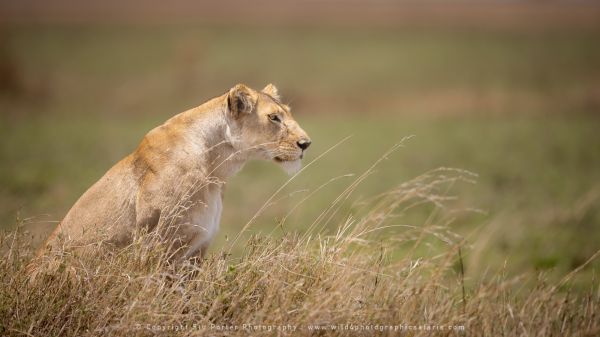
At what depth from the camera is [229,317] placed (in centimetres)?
432

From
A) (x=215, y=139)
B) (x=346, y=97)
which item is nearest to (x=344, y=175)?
(x=215, y=139)

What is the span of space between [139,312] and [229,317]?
63 cm

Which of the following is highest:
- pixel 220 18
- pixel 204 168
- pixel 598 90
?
pixel 220 18

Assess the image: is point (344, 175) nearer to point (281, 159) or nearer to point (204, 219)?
point (281, 159)

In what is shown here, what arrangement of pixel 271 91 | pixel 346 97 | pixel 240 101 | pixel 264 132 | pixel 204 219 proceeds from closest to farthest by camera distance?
pixel 204 219
pixel 240 101
pixel 264 132
pixel 271 91
pixel 346 97

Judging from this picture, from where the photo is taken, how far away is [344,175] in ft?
15.3

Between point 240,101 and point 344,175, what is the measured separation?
1268mm

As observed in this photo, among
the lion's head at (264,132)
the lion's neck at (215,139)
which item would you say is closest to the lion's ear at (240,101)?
the lion's head at (264,132)

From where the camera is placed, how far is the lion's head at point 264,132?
17.6 ft

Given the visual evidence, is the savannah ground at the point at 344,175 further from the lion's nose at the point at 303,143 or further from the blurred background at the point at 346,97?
the lion's nose at the point at 303,143

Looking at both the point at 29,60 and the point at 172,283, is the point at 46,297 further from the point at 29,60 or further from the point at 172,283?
the point at 29,60

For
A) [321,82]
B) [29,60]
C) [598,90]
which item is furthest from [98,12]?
[598,90]

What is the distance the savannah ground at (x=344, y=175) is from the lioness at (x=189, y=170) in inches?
14.5

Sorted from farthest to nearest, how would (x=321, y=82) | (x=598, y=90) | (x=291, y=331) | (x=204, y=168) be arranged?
(x=321, y=82), (x=598, y=90), (x=204, y=168), (x=291, y=331)
